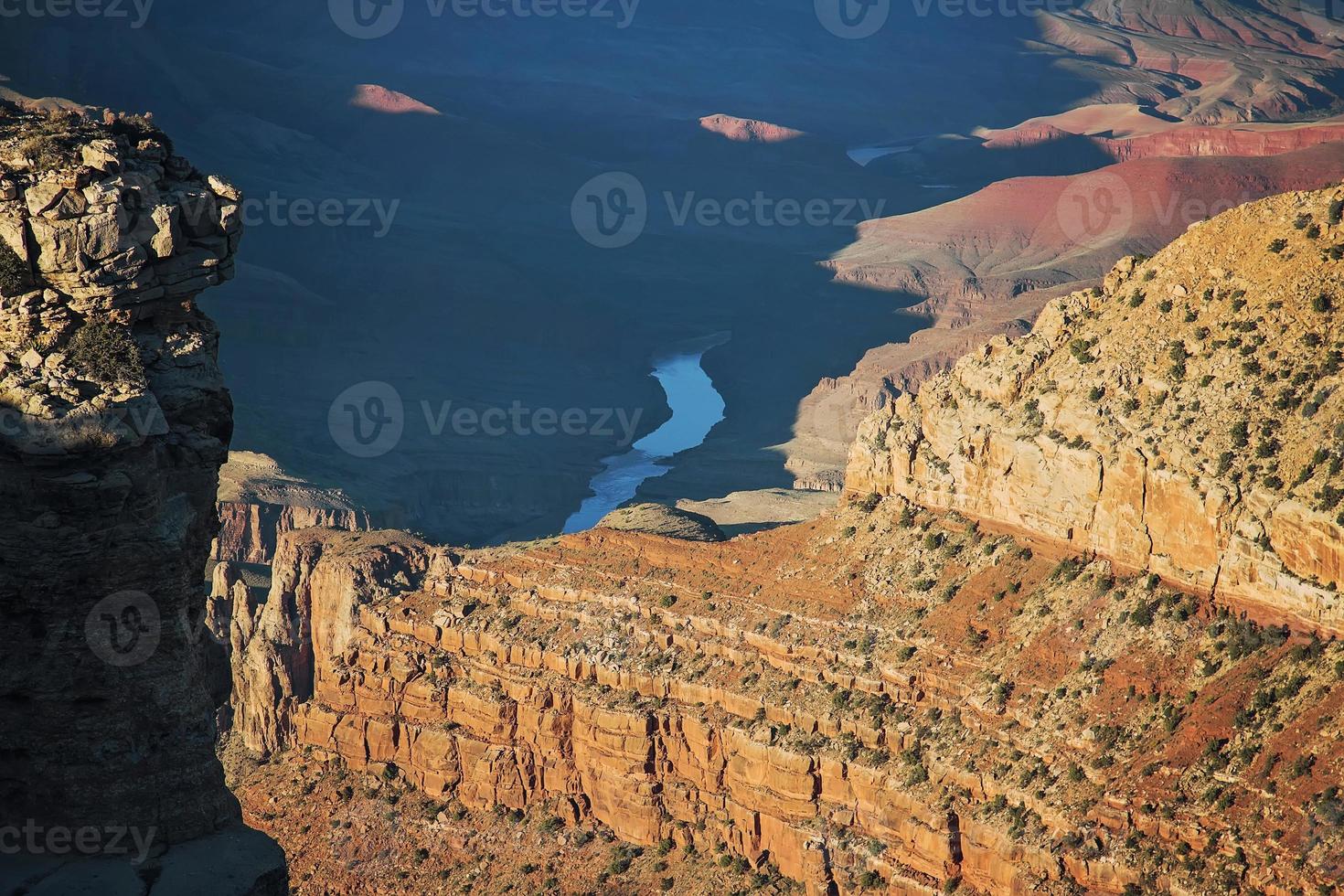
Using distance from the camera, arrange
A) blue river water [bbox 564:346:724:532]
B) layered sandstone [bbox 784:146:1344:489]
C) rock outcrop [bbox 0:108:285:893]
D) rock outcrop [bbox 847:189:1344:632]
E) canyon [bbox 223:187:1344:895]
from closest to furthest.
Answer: rock outcrop [bbox 0:108:285:893], canyon [bbox 223:187:1344:895], rock outcrop [bbox 847:189:1344:632], blue river water [bbox 564:346:724:532], layered sandstone [bbox 784:146:1344:489]

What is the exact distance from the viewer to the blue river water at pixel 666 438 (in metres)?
138

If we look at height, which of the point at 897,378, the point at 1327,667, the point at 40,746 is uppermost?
the point at 1327,667

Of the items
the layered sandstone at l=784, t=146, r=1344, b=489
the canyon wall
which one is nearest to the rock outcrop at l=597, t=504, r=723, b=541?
the canyon wall

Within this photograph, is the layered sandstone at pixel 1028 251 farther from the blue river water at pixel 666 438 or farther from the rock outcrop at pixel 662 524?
the rock outcrop at pixel 662 524

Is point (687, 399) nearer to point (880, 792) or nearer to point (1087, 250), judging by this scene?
point (1087, 250)

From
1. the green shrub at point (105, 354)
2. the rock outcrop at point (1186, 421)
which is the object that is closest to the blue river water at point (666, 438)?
the rock outcrop at point (1186, 421)

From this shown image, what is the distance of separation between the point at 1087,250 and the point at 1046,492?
145 metres

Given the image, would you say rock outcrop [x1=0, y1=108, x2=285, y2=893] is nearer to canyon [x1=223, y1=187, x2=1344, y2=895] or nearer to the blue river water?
canyon [x1=223, y1=187, x2=1344, y2=895]

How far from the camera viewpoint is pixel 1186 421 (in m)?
40.3

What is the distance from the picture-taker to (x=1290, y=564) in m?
36.9

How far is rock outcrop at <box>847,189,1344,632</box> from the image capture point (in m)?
37.5

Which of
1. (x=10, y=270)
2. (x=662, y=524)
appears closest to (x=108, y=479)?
(x=10, y=270)

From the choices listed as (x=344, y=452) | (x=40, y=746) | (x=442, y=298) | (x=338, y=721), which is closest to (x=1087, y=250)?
(x=442, y=298)

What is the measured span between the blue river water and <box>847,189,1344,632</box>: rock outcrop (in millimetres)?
78168
